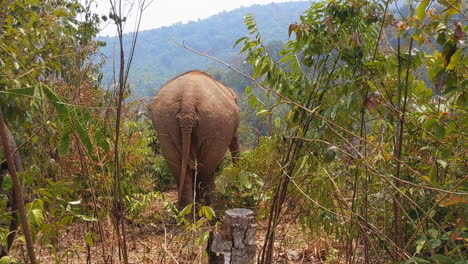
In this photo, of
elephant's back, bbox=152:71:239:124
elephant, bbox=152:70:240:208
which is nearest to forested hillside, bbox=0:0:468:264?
elephant, bbox=152:70:240:208

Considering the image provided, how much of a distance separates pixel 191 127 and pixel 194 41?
11385cm

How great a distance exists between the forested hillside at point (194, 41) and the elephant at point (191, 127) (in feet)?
241

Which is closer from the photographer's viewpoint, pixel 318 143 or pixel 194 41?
pixel 318 143

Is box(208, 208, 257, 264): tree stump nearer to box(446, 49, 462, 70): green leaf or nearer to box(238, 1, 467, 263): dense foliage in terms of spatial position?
box(238, 1, 467, 263): dense foliage

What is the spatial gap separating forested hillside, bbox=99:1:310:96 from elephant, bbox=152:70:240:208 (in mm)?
73544

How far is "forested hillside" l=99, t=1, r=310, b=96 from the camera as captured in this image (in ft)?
298

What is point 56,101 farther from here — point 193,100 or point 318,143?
point 193,100

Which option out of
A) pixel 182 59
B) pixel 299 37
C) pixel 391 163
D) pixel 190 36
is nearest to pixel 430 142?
pixel 391 163

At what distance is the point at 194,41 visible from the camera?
115000mm

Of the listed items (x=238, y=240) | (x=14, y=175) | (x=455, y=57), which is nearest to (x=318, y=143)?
(x=238, y=240)

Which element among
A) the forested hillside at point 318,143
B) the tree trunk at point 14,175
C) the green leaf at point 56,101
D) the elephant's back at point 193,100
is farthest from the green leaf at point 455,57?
the elephant's back at point 193,100

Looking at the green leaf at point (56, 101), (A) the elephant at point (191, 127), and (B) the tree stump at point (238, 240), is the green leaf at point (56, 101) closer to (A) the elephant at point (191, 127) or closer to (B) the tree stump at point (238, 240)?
(B) the tree stump at point (238, 240)

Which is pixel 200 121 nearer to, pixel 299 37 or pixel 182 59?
pixel 299 37

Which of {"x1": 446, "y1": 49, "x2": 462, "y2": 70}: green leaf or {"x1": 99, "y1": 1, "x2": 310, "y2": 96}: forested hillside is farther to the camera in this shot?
{"x1": 99, "y1": 1, "x2": 310, "y2": 96}: forested hillside
